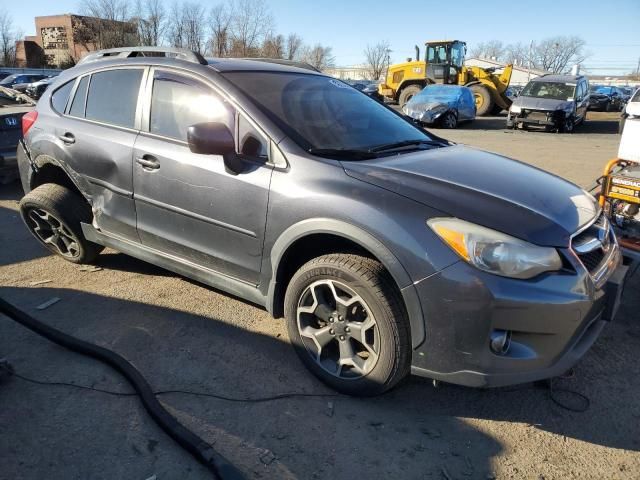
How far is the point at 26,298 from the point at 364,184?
2870 millimetres

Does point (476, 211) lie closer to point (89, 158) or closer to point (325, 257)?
point (325, 257)

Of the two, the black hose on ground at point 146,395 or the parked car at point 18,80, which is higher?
the parked car at point 18,80

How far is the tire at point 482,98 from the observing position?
22578 millimetres

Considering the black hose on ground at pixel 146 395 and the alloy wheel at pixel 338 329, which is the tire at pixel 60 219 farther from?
the alloy wheel at pixel 338 329

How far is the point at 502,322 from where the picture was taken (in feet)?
7.15

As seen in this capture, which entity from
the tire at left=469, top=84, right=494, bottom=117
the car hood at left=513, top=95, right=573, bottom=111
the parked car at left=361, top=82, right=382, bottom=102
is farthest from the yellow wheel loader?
the car hood at left=513, top=95, right=573, bottom=111

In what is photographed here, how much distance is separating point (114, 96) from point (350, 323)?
8.35 feet

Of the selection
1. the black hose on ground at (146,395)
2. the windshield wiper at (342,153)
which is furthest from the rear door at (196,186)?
the black hose on ground at (146,395)

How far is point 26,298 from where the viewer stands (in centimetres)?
376

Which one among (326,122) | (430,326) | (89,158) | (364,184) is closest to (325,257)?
(364,184)

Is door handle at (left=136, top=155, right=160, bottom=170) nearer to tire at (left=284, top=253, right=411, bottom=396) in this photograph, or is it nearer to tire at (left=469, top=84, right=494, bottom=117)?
tire at (left=284, top=253, right=411, bottom=396)

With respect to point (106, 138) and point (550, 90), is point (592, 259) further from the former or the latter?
point (550, 90)

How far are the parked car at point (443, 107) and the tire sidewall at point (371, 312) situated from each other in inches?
604

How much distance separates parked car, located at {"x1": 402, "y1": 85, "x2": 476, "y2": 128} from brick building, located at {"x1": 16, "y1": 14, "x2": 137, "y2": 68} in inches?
2013
